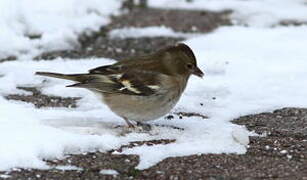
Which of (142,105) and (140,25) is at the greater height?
(140,25)

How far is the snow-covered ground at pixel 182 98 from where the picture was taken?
20.8 feet

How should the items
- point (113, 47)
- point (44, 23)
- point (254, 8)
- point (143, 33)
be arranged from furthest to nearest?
point (254, 8) < point (143, 33) < point (44, 23) < point (113, 47)

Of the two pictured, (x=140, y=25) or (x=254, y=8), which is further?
(x=254, y=8)

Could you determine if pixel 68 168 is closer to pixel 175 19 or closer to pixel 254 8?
pixel 175 19

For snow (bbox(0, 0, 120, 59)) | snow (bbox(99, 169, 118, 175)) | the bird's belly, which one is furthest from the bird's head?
snow (bbox(0, 0, 120, 59))

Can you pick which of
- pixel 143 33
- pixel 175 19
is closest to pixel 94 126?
pixel 143 33

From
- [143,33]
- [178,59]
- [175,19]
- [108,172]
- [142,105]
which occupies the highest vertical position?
[178,59]

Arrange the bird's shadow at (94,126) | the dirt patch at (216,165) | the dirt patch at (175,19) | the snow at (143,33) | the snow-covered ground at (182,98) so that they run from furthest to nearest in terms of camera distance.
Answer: the dirt patch at (175,19), the snow at (143,33), the bird's shadow at (94,126), the snow-covered ground at (182,98), the dirt patch at (216,165)

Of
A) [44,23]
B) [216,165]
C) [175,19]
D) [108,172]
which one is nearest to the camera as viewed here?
[108,172]

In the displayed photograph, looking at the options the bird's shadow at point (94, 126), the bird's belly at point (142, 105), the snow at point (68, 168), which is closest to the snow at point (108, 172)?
the snow at point (68, 168)

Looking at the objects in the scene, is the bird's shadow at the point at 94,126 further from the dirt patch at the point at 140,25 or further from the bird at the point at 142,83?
the dirt patch at the point at 140,25

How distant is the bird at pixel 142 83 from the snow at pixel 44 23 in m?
2.52

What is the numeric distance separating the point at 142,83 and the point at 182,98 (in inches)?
45.3

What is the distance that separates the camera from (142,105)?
22.5 feet
